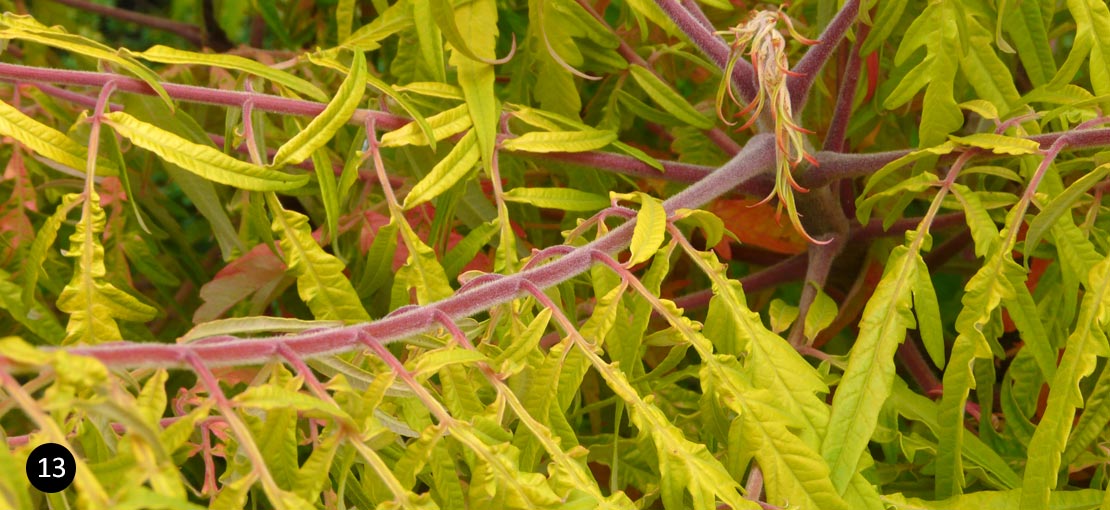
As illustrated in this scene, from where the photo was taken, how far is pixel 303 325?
15.6 inches

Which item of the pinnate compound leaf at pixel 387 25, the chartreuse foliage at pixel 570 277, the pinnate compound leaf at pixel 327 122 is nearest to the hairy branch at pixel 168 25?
the chartreuse foliage at pixel 570 277

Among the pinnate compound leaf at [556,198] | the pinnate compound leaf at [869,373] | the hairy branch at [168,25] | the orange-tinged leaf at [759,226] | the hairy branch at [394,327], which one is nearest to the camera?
the hairy branch at [394,327]

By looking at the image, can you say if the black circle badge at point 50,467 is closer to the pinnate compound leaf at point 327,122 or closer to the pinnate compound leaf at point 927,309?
the pinnate compound leaf at point 327,122

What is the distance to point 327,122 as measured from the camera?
0.46 metres

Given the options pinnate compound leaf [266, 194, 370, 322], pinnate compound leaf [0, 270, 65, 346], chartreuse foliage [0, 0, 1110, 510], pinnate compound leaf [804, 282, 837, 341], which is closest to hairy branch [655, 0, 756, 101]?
chartreuse foliage [0, 0, 1110, 510]

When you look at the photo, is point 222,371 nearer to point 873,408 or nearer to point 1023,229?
point 873,408

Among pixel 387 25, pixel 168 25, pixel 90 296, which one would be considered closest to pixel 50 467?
pixel 90 296

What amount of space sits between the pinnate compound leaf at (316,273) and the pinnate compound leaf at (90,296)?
0.22 feet

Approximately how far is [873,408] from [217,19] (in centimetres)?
71

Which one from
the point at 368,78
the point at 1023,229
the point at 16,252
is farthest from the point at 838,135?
the point at 16,252

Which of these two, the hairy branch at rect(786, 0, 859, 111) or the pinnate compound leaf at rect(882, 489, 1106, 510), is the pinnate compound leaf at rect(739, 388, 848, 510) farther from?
the hairy branch at rect(786, 0, 859, 111)

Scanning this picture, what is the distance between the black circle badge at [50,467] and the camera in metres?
0.31

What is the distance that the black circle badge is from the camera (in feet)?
1.00

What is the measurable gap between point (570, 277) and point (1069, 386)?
19cm
